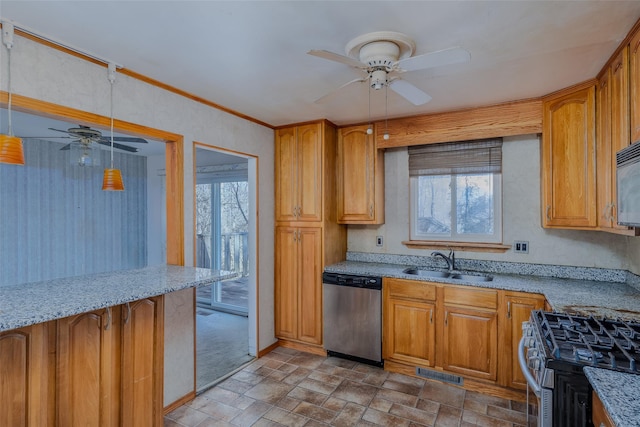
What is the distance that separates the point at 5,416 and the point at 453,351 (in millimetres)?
2871

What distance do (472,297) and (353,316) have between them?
1.11 meters

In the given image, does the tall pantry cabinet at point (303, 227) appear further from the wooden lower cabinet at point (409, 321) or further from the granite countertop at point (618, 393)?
the granite countertop at point (618, 393)

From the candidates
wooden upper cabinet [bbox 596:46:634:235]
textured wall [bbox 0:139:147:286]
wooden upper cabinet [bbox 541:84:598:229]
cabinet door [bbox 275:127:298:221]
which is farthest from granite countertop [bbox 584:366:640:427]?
textured wall [bbox 0:139:147:286]

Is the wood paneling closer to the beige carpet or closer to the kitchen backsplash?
the kitchen backsplash

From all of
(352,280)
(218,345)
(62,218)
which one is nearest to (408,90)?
(352,280)

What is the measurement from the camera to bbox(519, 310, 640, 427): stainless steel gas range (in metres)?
1.30

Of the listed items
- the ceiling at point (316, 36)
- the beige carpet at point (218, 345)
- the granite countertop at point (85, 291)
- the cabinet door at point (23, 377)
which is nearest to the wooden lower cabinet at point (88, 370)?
the cabinet door at point (23, 377)

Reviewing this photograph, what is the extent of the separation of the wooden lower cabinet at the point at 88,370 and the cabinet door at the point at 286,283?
1639 mm

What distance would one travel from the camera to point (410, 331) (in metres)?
2.97

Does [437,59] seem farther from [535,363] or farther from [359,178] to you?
[359,178]

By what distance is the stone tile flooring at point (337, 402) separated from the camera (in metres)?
2.33

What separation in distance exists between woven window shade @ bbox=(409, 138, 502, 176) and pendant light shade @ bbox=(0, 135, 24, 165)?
3.14m

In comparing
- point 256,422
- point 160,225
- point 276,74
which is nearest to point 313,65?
point 276,74

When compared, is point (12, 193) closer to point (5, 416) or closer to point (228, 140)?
point (228, 140)
